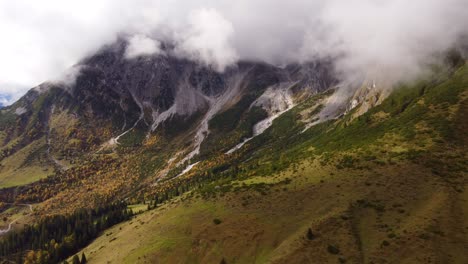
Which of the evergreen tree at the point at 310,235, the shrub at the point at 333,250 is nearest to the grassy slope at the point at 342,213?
the shrub at the point at 333,250

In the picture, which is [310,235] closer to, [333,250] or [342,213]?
[333,250]

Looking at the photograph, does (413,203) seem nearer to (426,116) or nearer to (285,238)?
(285,238)

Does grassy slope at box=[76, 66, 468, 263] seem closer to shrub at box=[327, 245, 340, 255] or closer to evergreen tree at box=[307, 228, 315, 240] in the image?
shrub at box=[327, 245, 340, 255]

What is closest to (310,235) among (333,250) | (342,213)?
(333,250)

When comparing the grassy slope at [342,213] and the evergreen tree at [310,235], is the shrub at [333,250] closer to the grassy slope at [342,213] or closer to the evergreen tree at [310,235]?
the grassy slope at [342,213]

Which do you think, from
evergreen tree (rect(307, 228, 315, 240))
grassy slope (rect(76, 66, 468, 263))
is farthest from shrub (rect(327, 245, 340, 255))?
evergreen tree (rect(307, 228, 315, 240))

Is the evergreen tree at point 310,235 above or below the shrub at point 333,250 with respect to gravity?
above

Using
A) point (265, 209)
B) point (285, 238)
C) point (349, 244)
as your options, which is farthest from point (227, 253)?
point (349, 244)

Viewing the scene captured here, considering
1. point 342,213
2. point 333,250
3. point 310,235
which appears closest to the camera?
point 333,250

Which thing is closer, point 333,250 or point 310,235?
point 333,250
